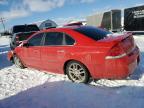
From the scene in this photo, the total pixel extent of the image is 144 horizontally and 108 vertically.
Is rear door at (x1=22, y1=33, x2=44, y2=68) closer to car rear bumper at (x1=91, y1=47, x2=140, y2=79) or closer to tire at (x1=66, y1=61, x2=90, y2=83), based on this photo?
tire at (x1=66, y1=61, x2=90, y2=83)

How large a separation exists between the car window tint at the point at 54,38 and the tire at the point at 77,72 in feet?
2.45

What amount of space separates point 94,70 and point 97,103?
1.10 m

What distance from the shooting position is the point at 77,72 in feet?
20.8

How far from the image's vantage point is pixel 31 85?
6.68m

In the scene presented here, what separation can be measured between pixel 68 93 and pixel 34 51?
2.43 metres

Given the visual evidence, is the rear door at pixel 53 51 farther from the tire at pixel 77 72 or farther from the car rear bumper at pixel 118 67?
the car rear bumper at pixel 118 67

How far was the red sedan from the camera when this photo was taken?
18.1ft

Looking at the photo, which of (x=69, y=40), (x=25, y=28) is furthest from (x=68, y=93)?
(x=25, y=28)

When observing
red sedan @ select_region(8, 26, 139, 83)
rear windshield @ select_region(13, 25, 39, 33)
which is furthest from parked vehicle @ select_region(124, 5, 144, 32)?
red sedan @ select_region(8, 26, 139, 83)

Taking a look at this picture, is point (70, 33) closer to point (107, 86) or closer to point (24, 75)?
point (107, 86)

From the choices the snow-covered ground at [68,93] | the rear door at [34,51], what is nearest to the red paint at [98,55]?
the snow-covered ground at [68,93]

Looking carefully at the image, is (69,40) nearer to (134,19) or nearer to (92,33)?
(92,33)

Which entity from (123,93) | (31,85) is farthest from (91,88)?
(31,85)

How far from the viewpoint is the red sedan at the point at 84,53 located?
5.53 m
